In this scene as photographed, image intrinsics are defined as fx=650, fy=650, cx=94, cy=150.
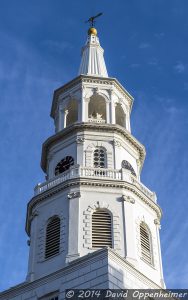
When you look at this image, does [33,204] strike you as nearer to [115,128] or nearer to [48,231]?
[48,231]

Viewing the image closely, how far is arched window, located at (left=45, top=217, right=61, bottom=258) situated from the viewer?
4319 cm

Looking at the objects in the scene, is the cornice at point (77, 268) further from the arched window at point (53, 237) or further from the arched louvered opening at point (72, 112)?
the arched louvered opening at point (72, 112)

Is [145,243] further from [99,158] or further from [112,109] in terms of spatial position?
[112,109]

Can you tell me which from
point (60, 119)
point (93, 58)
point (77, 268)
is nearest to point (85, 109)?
point (60, 119)

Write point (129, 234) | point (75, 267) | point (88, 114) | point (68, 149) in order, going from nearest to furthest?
point (75, 267) → point (129, 234) → point (68, 149) → point (88, 114)

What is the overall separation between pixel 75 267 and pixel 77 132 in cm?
1302

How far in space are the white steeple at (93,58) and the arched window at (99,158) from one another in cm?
917

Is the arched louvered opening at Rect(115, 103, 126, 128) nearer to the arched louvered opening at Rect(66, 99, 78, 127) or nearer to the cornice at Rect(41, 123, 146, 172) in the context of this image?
the cornice at Rect(41, 123, 146, 172)

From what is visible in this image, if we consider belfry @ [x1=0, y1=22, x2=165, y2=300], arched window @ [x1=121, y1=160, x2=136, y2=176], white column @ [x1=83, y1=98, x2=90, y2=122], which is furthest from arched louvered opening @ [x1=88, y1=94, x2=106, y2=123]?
arched window @ [x1=121, y1=160, x2=136, y2=176]

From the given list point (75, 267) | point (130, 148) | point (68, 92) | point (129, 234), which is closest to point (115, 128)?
point (130, 148)

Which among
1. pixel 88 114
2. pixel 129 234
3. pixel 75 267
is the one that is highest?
pixel 88 114

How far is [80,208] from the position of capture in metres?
43.9

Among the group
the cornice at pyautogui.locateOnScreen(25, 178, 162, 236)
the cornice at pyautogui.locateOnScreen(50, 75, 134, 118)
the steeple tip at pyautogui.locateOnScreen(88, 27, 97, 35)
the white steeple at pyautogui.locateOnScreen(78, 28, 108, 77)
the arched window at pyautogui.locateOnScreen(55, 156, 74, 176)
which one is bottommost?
the cornice at pyautogui.locateOnScreen(25, 178, 162, 236)

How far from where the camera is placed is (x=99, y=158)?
48.5 metres
